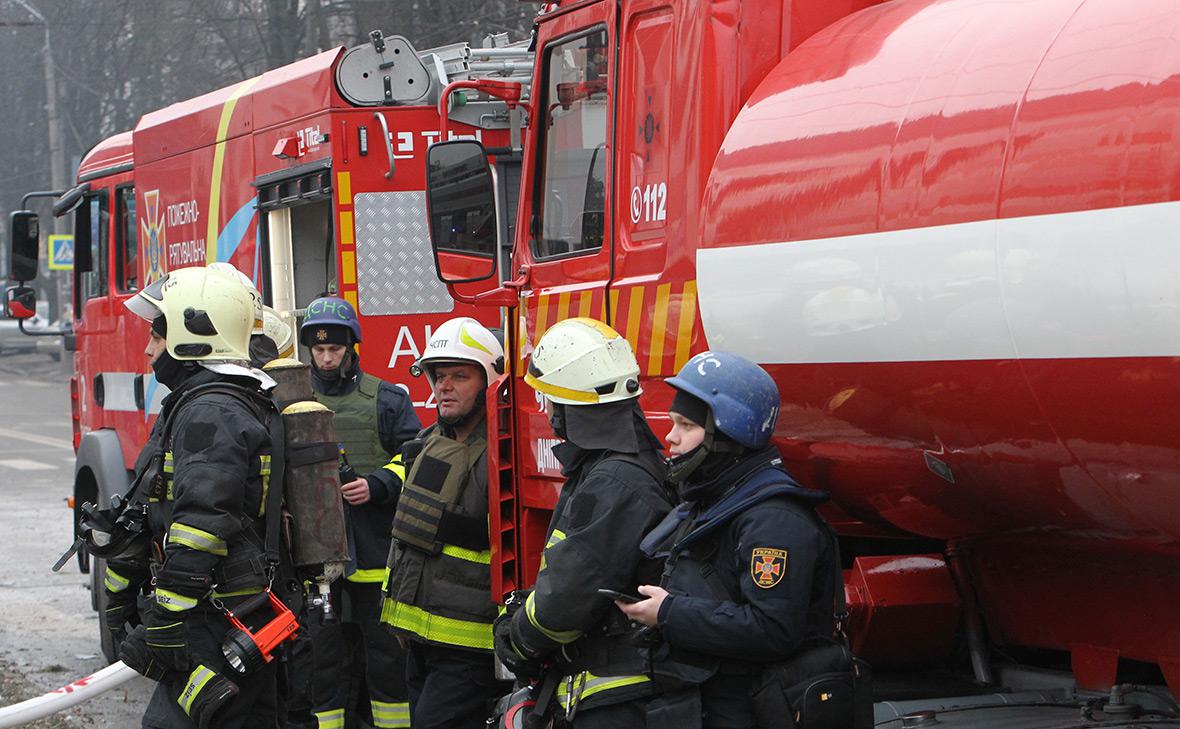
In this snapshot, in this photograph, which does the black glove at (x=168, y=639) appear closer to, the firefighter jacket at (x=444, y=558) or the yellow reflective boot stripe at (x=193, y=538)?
the yellow reflective boot stripe at (x=193, y=538)

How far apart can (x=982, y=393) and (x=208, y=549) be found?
6.95ft

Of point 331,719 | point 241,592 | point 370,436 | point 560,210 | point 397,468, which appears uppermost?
point 560,210

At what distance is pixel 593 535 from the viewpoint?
3.59 meters

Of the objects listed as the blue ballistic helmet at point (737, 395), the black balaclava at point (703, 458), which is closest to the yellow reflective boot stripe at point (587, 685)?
the black balaclava at point (703, 458)

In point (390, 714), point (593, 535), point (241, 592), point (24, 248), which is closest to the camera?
point (593, 535)

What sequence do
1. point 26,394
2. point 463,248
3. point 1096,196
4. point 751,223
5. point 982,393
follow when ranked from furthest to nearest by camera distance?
point 26,394 → point 463,248 → point 751,223 → point 982,393 → point 1096,196

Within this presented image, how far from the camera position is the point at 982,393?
313cm

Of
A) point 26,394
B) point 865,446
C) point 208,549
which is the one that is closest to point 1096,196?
point 865,446

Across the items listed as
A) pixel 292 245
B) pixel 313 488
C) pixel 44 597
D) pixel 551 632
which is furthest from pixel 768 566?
pixel 44 597

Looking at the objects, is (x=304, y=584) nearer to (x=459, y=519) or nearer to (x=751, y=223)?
(x=459, y=519)

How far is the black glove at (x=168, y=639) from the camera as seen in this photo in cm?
421

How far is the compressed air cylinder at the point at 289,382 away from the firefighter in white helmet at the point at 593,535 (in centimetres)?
159

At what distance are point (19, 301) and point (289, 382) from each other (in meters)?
5.28

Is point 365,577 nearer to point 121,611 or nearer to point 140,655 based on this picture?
point 121,611
